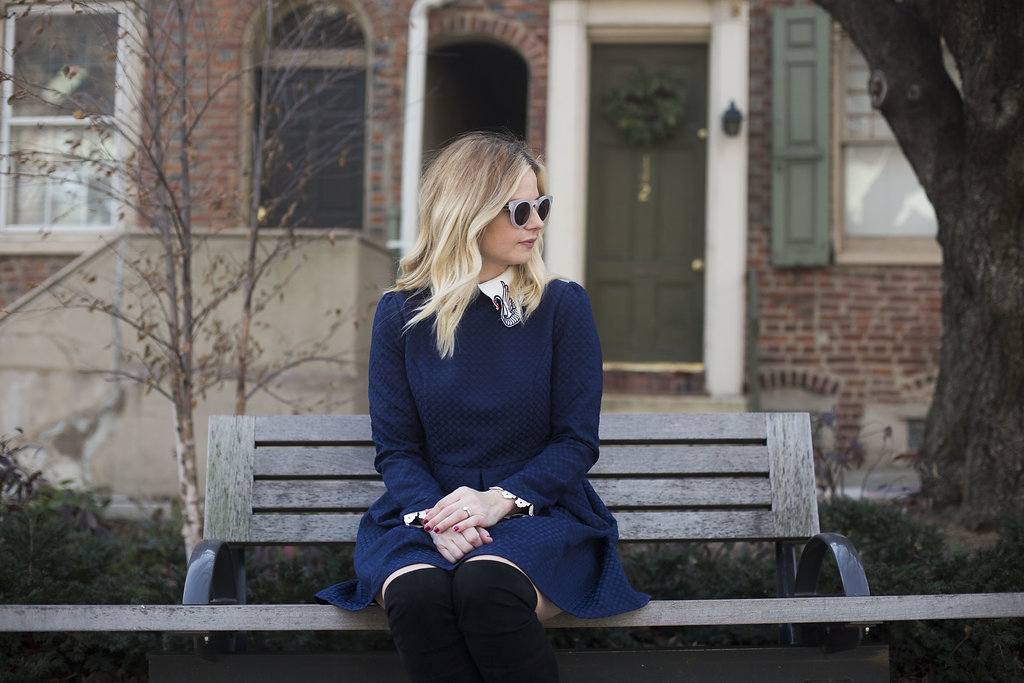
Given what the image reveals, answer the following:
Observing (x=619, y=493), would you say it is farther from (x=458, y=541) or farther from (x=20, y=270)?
(x=20, y=270)

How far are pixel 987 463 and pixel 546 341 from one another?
6.93ft

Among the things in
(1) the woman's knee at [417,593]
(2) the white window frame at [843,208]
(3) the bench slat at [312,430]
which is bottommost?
(1) the woman's knee at [417,593]

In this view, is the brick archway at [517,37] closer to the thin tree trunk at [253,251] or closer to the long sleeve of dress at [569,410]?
the thin tree trunk at [253,251]

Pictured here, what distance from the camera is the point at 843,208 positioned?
8.05 m

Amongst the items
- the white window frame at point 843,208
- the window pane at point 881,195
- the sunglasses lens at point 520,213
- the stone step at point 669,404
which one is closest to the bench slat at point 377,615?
the sunglasses lens at point 520,213

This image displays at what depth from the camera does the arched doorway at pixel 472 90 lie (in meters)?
8.84

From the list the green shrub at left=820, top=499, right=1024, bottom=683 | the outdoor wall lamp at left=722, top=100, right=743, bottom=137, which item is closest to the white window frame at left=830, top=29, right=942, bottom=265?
the outdoor wall lamp at left=722, top=100, right=743, bottom=137

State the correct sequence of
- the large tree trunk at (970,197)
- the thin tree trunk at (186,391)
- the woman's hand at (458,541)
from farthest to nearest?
the thin tree trunk at (186,391), the large tree trunk at (970,197), the woman's hand at (458,541)

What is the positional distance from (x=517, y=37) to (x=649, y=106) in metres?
1.15

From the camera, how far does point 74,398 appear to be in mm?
6305

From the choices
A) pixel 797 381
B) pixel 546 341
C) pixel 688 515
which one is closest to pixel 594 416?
pixel 546 341

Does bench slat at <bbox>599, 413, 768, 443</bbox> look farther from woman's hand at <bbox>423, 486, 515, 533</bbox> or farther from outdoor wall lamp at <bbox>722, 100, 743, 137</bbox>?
outdoor wall lamp at <bbox>722, 100, 743, 137</bbox>

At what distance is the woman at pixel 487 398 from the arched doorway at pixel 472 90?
5.77m

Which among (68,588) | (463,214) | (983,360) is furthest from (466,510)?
(983,360)
